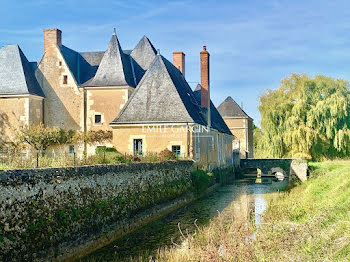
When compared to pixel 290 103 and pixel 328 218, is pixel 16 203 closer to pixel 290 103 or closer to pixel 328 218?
pixel 328 218

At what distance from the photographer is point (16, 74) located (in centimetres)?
2525

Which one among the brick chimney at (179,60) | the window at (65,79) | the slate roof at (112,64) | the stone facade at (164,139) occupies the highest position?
the brick chimney at (179,60)

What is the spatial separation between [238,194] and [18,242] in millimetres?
15006

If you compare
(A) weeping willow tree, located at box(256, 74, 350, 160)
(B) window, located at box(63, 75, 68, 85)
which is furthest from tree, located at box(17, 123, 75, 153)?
(A) weeping willow tree, located at box(256, 74, 350, 160)

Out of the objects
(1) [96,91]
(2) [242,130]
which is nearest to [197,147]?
(1) [96,91]

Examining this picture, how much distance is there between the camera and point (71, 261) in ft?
29.6

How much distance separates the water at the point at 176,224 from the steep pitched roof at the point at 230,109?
900 inches

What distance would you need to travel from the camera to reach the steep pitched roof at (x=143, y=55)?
2728 centimetres

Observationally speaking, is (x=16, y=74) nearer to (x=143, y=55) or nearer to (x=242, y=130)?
(x=143, y=55)

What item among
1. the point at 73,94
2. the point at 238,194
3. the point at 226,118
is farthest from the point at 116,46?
the point at 226,118

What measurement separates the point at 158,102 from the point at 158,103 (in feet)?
0.19

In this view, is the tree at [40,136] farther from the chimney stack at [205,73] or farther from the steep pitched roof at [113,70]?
the chimney stack at [205,73]

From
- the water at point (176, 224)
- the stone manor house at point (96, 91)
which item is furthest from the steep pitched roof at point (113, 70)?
the water at point (176, 224)

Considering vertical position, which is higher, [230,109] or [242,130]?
[230,109]
